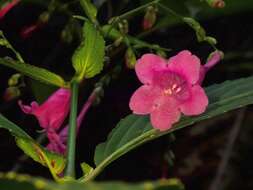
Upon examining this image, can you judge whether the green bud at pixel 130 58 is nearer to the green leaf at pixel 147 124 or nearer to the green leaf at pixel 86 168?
the green leaf at pixel 147 124

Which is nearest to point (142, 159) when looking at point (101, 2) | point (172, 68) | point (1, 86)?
point (1, 86)

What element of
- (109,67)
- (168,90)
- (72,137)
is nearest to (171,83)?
(168,90)

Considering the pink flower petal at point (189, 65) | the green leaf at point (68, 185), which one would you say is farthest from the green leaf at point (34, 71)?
the green leaf at point (68, 185)

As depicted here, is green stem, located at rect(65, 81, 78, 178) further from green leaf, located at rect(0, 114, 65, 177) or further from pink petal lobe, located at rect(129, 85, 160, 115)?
pink petal lobe, located at rect(129, 85, 160, 115)

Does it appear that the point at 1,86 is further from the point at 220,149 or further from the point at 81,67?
the point at 220,149

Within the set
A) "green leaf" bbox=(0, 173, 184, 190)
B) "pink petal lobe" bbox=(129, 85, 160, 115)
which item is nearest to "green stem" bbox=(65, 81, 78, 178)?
"pink petal lobe" bbox=(129, 85, 160, 115)

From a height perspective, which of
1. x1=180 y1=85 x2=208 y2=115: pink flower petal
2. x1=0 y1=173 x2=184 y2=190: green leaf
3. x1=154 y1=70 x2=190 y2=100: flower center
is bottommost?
x1=154 y1=70 x2=190 y2=100: flower center

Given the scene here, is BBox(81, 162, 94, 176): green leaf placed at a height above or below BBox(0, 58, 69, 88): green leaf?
below
